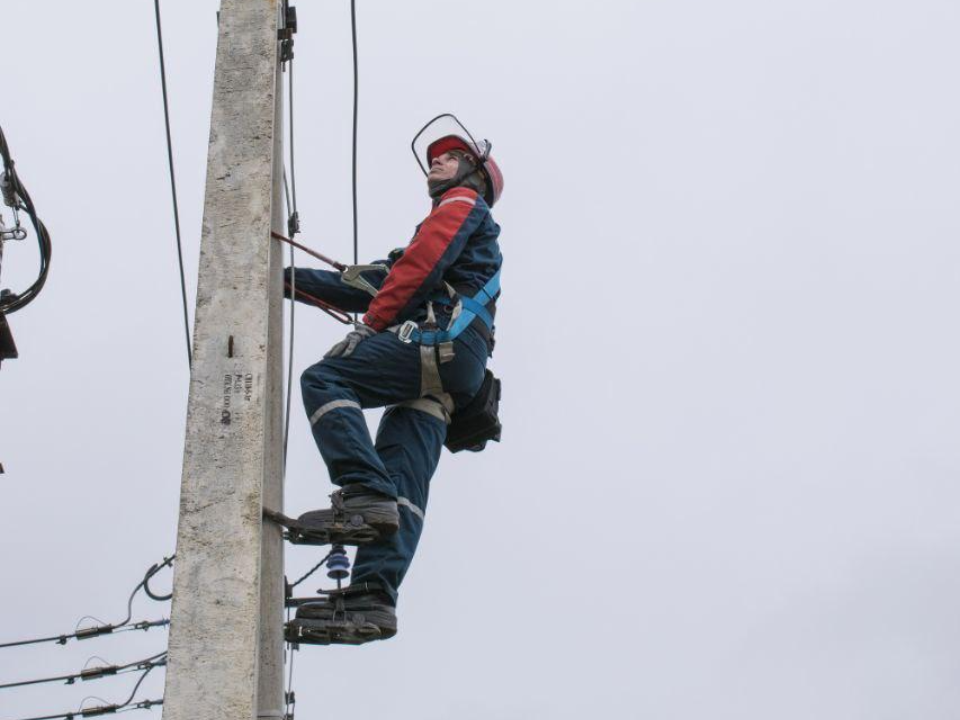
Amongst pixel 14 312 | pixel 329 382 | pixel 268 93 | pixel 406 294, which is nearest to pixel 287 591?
pixel 329 382

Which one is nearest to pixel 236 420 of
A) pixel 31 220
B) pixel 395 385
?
pixel 395 385

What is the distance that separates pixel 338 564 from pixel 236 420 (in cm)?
98

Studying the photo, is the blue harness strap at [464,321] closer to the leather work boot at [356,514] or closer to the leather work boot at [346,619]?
the leather work boot at [356,514]

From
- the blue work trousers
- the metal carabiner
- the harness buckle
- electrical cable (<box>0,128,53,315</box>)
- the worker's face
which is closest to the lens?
the blue work trousers

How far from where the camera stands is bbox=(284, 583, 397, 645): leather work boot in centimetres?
461

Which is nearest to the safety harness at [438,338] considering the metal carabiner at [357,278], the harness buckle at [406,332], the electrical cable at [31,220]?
the harness buckle at [406,332]

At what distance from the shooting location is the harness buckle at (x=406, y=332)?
5.14 m

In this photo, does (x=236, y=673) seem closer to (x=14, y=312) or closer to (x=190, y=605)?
(x=190, y=605)

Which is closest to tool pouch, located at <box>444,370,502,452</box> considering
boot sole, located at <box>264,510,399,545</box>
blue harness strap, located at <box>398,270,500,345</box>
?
blue harness strap, located at <box>398,270,500,345</box>

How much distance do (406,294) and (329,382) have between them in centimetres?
42

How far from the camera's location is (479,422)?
5633 mm

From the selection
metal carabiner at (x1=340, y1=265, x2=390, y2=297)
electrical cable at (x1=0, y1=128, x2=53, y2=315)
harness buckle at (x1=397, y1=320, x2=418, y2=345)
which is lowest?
harness buckle at (x1=397, y1=320, x2=418, y2=345)

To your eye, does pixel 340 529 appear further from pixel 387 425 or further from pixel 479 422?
pixel 479 422

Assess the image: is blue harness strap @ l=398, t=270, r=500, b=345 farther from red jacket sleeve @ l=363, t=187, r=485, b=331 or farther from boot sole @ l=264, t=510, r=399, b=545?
boot sole @ l=264, t=510, r=399, b=545
